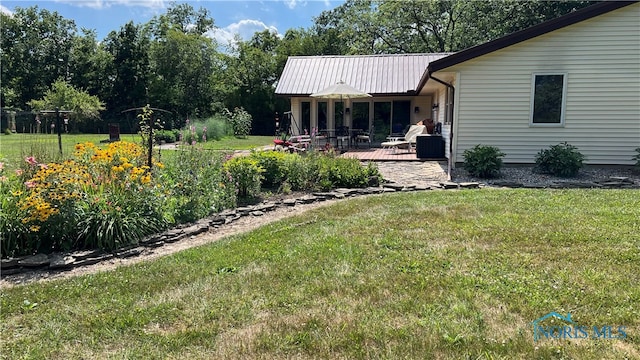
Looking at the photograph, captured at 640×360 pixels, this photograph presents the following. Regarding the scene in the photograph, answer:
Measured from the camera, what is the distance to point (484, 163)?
8.43 m

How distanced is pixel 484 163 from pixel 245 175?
5.04 meters

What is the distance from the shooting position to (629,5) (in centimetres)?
873

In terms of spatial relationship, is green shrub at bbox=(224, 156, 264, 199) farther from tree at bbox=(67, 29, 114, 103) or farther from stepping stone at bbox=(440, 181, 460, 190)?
tree at bbox=(67, 29, 114, 103)

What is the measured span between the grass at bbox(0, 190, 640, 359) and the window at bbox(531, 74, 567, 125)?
5436 mm

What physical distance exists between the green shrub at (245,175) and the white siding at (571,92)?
5487 mm

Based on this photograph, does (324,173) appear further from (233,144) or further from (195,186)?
(233,144)

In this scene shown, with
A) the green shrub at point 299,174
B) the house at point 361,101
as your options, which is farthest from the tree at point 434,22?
the green shrub at point 299,174

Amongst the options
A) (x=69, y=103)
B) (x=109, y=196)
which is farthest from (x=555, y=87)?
(x=69, y=103)

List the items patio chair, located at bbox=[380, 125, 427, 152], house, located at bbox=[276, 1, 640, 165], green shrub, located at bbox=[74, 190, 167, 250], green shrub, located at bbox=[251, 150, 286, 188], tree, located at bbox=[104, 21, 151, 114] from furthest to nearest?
tree, located at bbox=[104, 21, 151, 114] → patio chair, located at bbox=[380, 125, 427, 152] → house, located at bbox=[276, 1, 640, 165] → green shrub, located at bbox=[251, 150, 286, 188] → green shrub, located at bbox=[74, 190, 167, 250]

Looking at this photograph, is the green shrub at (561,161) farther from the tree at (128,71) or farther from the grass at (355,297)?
the tree at (128,71)

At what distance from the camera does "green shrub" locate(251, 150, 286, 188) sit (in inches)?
284

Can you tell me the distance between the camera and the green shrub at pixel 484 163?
8406mm

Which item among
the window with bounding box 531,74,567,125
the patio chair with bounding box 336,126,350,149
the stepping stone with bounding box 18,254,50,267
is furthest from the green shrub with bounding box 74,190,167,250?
the patio chair with bounding box 336,126,350,149

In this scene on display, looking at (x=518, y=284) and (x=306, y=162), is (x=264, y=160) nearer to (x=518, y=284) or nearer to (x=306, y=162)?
(x=306, y=162)
